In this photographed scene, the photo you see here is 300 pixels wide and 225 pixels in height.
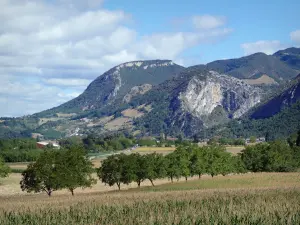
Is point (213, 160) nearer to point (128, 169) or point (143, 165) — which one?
point (143, 165)

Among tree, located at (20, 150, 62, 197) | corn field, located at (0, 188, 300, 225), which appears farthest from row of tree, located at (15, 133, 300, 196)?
corn field, located at (0, 188, 300, 225)

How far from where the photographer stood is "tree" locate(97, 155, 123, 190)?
92.2 meters

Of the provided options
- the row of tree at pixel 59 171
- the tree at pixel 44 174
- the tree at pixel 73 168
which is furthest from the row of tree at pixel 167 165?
the tree at pixel 44 174

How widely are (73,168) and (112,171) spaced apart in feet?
56.5

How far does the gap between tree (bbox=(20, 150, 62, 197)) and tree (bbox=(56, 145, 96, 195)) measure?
35.6 inches

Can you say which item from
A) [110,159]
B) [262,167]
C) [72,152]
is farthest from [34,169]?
[262,167]

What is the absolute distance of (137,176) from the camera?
9375cm

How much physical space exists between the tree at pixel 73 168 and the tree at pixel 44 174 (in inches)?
35.6

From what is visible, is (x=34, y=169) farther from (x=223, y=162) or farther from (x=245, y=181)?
(x=223, y=162)

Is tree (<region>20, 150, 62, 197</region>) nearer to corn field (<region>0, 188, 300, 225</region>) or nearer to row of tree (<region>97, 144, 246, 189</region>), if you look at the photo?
row of tree (<region>97, 144, 246, 189</region>)

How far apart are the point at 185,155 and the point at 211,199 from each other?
78.7 meters

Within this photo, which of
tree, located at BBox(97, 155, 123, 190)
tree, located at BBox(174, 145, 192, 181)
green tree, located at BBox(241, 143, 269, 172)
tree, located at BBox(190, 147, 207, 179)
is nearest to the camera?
tree, located at BBox(97, 155, 123, 190)

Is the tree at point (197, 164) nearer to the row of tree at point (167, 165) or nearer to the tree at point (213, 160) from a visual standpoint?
the row of tree at point (167, 165)

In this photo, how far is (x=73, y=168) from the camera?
76.1 m
